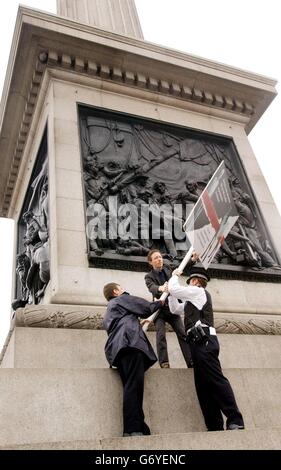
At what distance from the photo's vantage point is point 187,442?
3604 mm

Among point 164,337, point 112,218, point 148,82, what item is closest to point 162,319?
point 164,337

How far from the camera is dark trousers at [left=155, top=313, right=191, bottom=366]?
5.55m

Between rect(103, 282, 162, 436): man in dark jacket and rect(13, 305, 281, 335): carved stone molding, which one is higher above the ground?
rect(13, 305, 281, 335): carved stone molding

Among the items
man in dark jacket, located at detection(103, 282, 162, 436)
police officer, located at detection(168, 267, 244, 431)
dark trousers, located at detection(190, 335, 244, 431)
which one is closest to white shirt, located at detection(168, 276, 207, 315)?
police officer, located at detection(168, 267, 244, 431)

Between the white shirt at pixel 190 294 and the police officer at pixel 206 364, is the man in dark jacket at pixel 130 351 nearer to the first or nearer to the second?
the white shirt at pixel 190 294

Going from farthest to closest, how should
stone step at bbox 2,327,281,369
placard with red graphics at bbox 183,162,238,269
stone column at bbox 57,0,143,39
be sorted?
stone column at bbox 57,0,143,39 < placard with red graphics at bbox 183,162,238,269 < stone step at bbox 2,327,281,369

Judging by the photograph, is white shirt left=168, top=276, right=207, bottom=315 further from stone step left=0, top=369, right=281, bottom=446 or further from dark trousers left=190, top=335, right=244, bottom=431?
stone step left=0, top=369, right=281, bottom=446

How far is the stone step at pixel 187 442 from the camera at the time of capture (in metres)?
3.36

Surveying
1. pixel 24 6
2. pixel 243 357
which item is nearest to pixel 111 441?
pixel 243 357

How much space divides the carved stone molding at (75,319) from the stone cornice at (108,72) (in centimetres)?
612

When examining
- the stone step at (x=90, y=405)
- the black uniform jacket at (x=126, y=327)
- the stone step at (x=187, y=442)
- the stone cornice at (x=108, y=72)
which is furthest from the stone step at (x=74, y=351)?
the stone cornice at (x=108, y=72)

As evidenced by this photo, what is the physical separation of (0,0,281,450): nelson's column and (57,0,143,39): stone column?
394cm

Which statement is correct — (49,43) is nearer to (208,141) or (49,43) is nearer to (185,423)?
(208,141)

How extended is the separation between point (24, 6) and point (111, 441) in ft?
31.0
